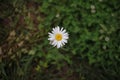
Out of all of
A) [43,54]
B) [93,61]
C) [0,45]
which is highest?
[0,45]

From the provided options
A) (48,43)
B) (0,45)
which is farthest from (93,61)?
(0,45)

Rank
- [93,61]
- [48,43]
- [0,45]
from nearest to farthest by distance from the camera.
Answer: [93,61] → [48,43] → [0,45]

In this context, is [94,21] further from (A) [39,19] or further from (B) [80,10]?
(A) [39,19]

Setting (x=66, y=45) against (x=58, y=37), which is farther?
(x=66, y=45)
